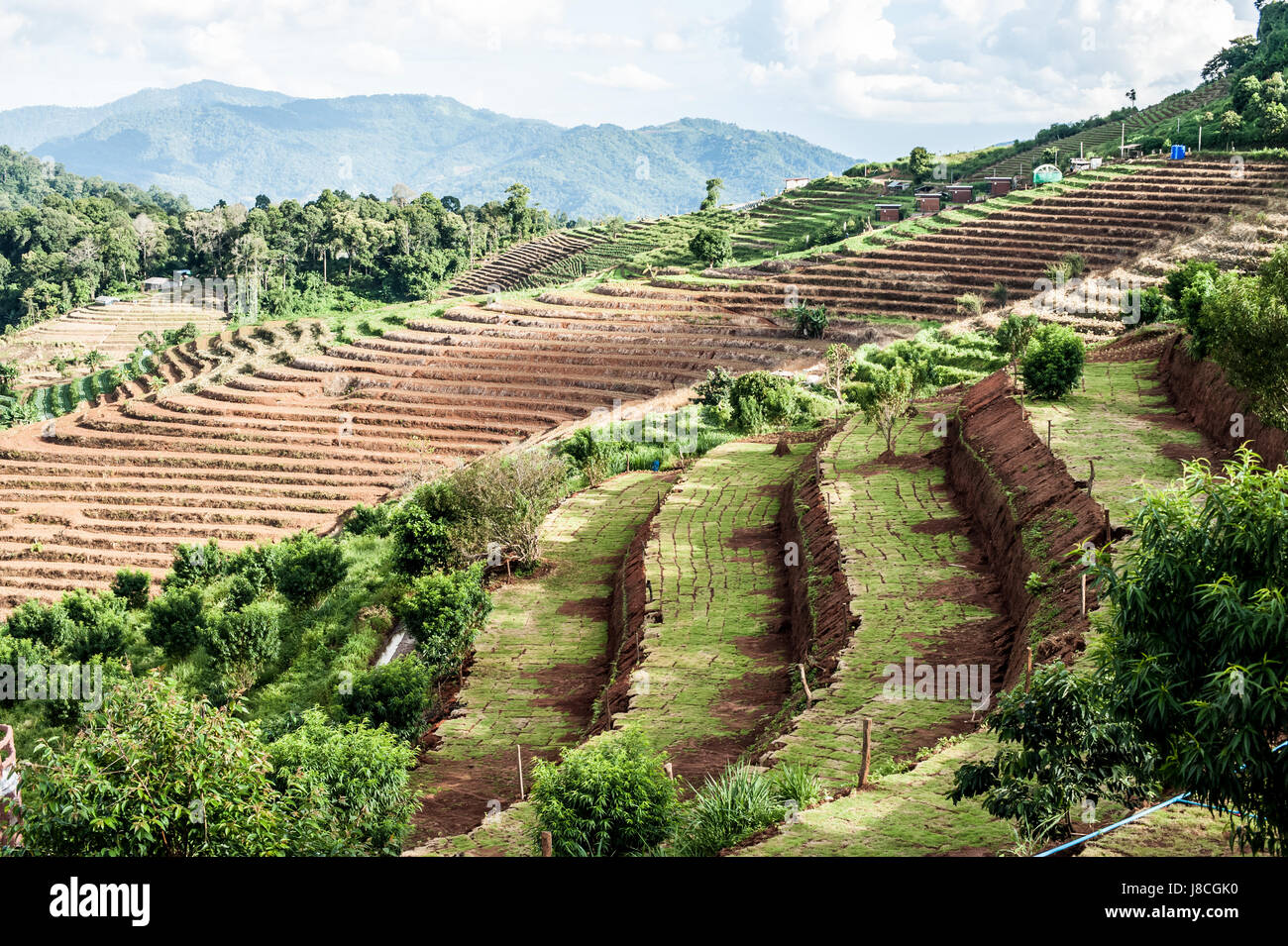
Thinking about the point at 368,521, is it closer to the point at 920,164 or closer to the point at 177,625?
the point at 177,625

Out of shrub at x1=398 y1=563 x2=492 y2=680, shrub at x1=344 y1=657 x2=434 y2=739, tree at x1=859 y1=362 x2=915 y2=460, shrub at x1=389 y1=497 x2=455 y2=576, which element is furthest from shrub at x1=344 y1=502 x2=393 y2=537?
shrub at x1=344 y1=657 x2=434 y2=739

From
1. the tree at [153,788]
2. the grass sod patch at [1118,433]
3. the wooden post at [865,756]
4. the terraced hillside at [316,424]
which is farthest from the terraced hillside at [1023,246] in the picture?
the tree at [153,788]

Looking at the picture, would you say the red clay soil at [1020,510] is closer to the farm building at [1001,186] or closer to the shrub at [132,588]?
the shrub at [132,588]

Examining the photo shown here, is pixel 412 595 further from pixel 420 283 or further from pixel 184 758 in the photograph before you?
pixel 420 283

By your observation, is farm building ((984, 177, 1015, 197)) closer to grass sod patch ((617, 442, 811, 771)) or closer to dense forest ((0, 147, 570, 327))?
dense forest ((0, 147, 570, 327))

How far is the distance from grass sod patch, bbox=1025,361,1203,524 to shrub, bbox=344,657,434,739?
9308mm

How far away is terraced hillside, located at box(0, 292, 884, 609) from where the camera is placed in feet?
117

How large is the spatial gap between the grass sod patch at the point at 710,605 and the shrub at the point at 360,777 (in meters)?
3.14

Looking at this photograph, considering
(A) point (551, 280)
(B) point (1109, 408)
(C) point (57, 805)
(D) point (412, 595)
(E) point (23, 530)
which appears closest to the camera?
(C) point (57, 805)

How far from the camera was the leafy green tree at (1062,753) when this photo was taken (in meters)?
6.79

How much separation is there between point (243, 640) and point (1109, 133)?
74.7 meters

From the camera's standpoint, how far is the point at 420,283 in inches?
3127

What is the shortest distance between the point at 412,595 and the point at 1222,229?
38012 mm
